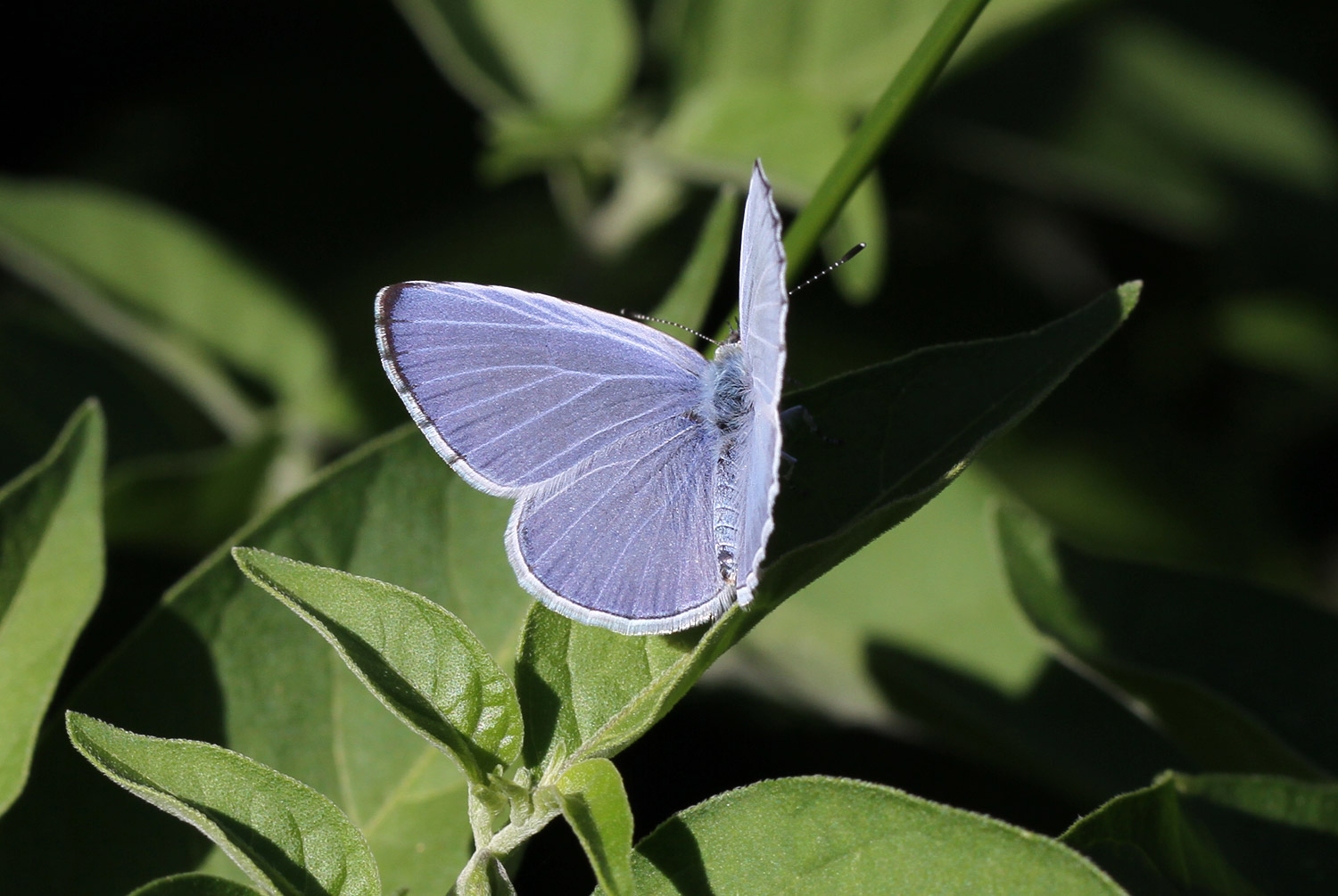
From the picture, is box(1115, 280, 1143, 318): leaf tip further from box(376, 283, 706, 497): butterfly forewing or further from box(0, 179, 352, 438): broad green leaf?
box(0, 179, 352, 438): broad green leaf

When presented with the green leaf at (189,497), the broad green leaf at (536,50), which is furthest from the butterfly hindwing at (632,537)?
the broad green leaf at (536,50)

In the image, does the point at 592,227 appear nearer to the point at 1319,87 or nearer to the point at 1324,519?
the point at 1324,519

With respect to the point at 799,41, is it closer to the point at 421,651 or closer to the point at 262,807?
the point at 421,651

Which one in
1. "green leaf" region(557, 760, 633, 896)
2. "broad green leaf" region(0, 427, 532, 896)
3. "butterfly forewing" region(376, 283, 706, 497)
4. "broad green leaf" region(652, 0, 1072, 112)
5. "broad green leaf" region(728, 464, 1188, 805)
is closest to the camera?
"green leaf" region(557, 760, 633, 896)

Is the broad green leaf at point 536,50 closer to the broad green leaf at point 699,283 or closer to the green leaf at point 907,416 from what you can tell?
the broad green leaf at point 699,283

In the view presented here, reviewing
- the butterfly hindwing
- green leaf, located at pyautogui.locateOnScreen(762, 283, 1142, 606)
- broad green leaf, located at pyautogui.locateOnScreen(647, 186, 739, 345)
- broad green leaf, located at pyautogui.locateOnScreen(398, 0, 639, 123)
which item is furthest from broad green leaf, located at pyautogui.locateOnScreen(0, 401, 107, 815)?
broad green leaf, located at pyautogui.locateOnScreen(398, 0, 639, 123)

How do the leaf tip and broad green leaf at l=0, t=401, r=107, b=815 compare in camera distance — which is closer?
the leaf tip

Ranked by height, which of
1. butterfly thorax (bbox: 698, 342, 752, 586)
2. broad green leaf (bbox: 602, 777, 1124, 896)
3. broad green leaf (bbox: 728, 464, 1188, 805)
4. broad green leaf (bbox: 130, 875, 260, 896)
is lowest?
broad green leaf (bbox: 728, 464, 1188, 805)

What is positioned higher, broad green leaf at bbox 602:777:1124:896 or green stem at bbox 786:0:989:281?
green stem at bbox 786:0:989:281
